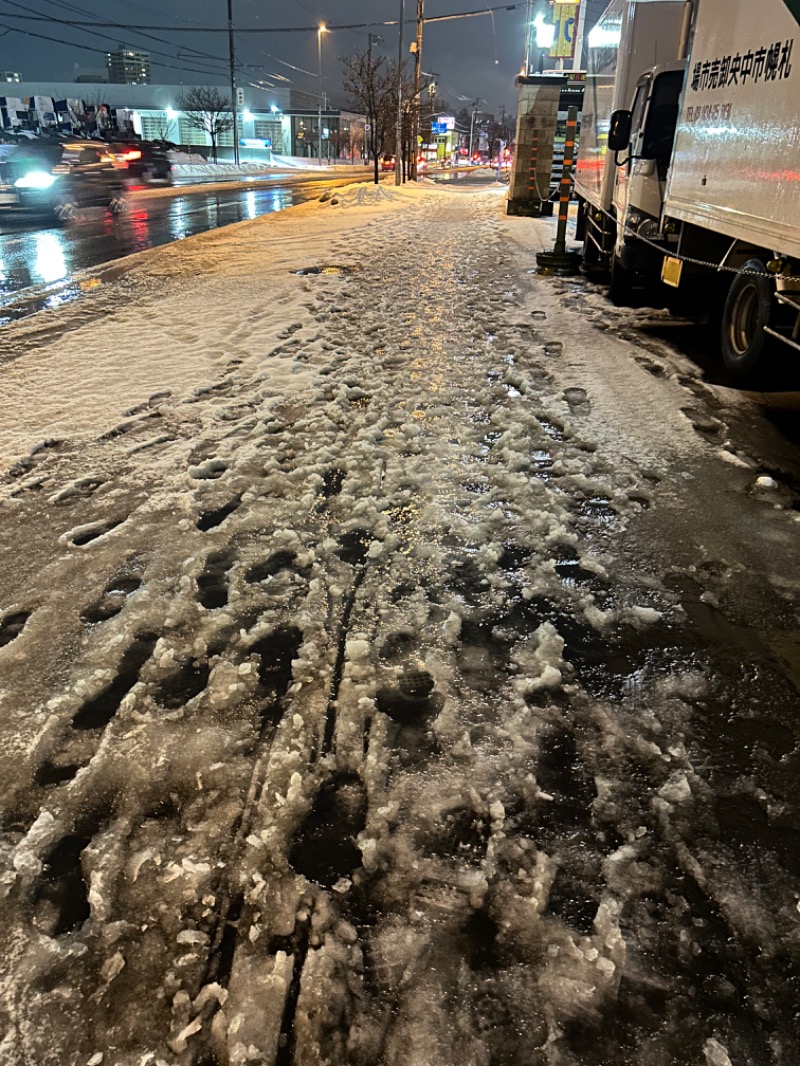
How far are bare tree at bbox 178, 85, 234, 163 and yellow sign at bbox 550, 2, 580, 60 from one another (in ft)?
158

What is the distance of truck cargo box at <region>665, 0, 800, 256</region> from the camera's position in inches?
187

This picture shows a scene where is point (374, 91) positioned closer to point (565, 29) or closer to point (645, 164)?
point (565, 29)

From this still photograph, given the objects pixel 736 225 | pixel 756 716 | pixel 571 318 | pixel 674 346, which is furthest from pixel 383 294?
pixel 756 716

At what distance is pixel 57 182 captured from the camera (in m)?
27.7

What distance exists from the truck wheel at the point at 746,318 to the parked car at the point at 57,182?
1880cm

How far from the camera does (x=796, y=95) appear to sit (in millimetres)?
4594

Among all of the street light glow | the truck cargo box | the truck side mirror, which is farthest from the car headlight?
the truck cargo box

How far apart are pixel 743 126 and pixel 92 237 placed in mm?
15007

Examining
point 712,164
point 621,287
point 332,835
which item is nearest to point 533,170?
point 621,287

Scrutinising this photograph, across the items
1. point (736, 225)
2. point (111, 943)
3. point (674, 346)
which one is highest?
point (736, 225)

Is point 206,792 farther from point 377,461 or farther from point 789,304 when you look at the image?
point 789,304

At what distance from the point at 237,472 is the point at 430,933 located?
10.6ft

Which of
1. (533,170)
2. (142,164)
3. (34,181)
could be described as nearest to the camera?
(533,170)

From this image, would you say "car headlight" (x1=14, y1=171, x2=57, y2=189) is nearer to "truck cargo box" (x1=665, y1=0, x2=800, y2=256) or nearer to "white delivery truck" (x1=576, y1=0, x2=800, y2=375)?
"white delivery truck" (x1=576, y1=0, x2=800, y2=375)
